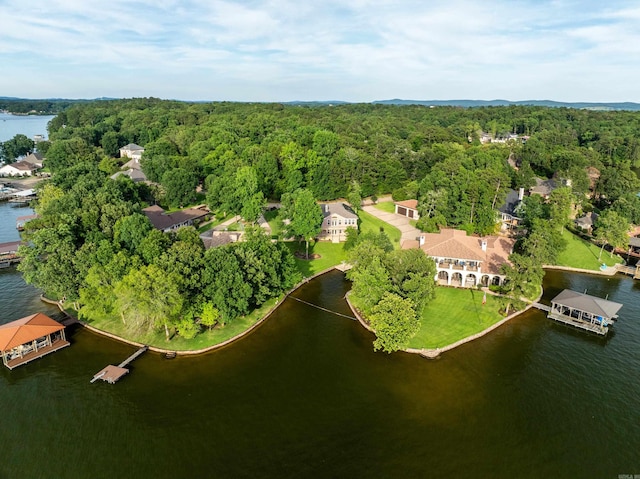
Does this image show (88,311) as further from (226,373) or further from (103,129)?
(103,129)

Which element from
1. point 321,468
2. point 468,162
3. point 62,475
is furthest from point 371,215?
point 62,475

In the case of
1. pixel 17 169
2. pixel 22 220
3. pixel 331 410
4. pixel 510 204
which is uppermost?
pixel 17 169

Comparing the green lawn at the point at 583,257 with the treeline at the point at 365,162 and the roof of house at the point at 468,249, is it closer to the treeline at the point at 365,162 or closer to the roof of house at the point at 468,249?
the roof of house at the point at 468,249

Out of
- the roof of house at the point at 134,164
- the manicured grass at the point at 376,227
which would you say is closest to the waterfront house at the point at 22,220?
the roof of house at the point at 134,164

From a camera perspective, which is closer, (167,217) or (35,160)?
(167,217)

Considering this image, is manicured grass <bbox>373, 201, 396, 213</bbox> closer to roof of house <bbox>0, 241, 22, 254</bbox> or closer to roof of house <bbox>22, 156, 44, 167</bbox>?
roof of house <bbox>0, 241, 22, 254</bbox>

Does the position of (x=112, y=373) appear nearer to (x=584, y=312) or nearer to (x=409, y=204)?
(x=584, y=312)

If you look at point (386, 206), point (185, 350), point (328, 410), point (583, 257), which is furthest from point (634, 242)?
point (185, 350)

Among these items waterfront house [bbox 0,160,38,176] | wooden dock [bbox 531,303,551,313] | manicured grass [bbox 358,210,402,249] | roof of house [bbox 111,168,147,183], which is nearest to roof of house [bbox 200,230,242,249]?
manicured grass [bbox 358,210,402,249]
